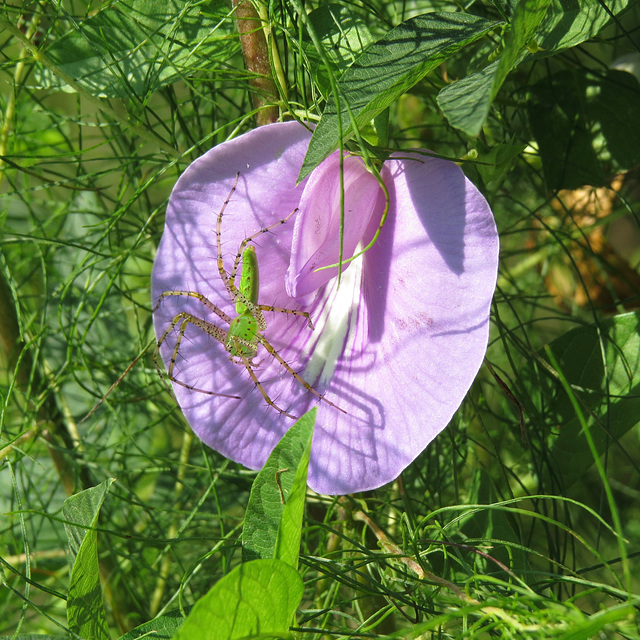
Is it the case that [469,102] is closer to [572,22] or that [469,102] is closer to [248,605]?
[572,22]

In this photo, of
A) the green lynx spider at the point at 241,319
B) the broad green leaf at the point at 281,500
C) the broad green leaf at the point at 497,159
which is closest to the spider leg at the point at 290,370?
the green lynx spider at the point at 241,319

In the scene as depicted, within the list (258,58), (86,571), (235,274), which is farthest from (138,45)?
(86,571)

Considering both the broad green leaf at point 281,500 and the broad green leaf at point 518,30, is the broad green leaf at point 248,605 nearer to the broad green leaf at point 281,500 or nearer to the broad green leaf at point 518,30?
the broad green leaf at point 281,500

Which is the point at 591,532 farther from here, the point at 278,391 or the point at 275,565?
the point at 275,565

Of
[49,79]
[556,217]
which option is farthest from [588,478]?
[49,79]

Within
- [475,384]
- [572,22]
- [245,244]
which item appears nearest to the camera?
[572,22]

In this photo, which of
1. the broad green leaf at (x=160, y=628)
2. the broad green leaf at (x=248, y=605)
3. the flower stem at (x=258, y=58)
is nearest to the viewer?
the broad green leaf at (x=248, y=605)

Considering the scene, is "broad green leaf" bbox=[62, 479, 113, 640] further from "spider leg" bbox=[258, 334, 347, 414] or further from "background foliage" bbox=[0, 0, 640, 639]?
"spider leg" bbox=[258, 334, 347, 414]
